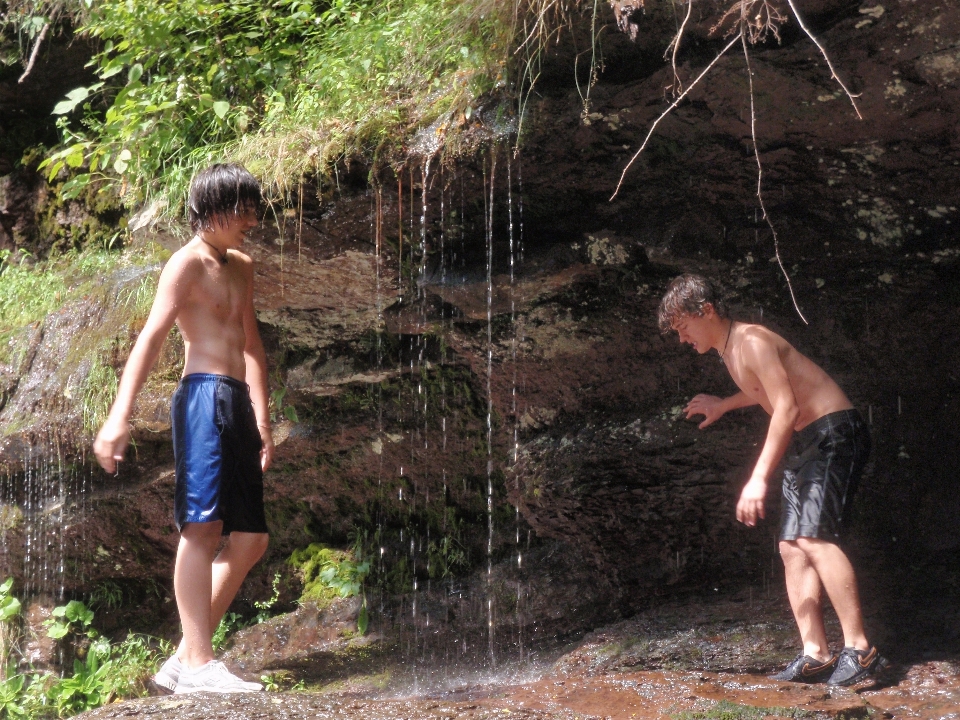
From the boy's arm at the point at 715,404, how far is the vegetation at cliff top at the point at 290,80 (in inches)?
65.2

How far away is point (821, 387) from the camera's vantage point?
156 inches

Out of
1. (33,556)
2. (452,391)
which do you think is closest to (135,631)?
(33,556)

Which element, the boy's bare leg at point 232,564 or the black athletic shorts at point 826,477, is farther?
the black athletic shorts at point 826,477

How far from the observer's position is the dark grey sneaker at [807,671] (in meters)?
3.74

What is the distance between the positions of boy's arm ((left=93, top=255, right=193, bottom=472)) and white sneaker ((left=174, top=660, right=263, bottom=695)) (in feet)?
2.62

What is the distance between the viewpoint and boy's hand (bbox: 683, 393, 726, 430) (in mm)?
4160

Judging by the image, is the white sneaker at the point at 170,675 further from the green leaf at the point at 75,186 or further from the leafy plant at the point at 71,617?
the green leaf at the point at 75,186

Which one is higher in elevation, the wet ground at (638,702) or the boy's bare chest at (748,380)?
the boy's bare chest at (748,380)

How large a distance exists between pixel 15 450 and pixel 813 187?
4916mm

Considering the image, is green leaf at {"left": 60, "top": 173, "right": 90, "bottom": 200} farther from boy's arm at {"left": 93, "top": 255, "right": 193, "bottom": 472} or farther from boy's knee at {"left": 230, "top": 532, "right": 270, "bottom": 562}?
boy's knee at {"left": 230, "top": 532, "right": 270, "bottom": 562}

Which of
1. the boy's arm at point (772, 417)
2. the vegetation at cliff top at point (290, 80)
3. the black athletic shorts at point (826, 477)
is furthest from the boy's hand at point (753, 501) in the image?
the vegetation at cliff top at point (290, 80)

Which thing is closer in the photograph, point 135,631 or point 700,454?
point 700,454

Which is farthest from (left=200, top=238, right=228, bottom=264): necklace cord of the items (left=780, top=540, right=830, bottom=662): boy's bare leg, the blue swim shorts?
(left=780, top=540, right=830, bottom=662): boy's bare leg

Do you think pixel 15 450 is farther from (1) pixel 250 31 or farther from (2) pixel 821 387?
(2) pixel 821 387
